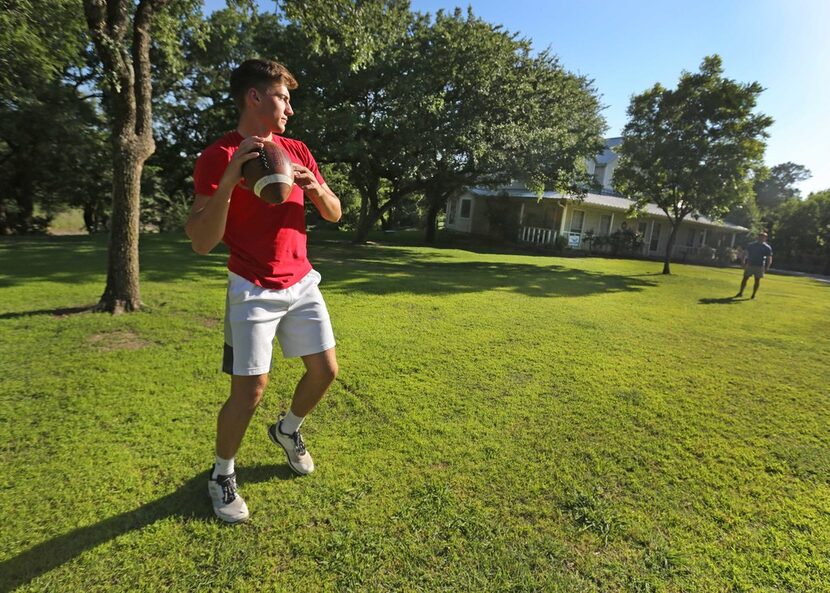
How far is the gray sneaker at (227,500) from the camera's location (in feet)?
7.26

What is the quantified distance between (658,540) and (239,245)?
255cm

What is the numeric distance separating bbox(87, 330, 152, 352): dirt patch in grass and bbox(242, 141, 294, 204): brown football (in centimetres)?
363

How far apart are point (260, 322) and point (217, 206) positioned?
56 cm

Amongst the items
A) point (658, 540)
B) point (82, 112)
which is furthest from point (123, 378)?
point (82, 112)

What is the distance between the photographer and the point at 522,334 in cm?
609

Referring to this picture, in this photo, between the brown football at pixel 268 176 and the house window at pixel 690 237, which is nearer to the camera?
the brown football at pixel 268 176

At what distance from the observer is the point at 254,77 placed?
2.10m

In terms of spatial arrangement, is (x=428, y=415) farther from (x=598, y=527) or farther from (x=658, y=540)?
(x=658, y=540)

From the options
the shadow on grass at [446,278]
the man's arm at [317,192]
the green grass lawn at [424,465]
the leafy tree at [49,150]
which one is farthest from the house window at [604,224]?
the man's arm at [317,192]

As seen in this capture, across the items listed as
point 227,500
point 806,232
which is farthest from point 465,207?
point 227,500

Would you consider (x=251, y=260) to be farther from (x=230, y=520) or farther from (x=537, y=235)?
(x=537, y=235)

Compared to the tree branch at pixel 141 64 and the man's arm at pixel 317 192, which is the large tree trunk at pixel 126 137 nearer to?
the tree branch at pixel 141 64

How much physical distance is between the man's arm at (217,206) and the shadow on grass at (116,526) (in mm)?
1345

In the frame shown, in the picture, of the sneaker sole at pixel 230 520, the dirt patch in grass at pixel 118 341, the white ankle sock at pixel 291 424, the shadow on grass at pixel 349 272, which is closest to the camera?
the sneaker sole at pixel 230 520
